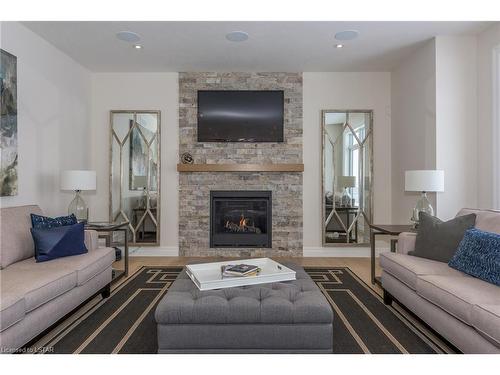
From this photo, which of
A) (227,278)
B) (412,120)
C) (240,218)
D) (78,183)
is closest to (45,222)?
(78,183)

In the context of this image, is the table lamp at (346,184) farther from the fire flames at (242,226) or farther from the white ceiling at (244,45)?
the white ceiling at (244,45)

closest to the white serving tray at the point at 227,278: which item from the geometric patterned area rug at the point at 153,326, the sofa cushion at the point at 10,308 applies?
the geometric patterned area rug at the point at 153,326

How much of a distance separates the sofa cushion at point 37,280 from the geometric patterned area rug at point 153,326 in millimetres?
326

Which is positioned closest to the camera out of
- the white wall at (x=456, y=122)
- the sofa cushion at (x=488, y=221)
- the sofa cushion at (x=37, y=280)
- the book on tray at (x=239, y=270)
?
the sofa cushion at (x=37, y=280)

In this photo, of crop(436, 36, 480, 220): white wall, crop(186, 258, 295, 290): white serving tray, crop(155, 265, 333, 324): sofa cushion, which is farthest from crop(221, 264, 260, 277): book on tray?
crop(436, 36, 480, 220): white wall

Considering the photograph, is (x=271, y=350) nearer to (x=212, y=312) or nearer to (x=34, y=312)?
(x=212, y=312)

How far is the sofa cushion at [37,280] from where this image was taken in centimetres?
196

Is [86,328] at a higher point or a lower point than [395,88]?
lower

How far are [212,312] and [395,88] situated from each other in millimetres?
4115

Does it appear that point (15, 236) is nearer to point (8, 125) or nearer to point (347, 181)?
point (8, 125)

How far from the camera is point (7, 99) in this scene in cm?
300

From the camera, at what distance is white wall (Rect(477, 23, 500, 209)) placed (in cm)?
328

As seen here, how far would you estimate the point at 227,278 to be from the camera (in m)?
2.22

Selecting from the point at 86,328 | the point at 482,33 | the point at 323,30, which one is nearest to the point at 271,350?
the point at 86,328
